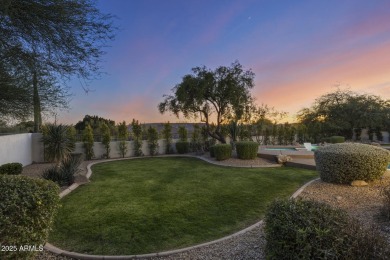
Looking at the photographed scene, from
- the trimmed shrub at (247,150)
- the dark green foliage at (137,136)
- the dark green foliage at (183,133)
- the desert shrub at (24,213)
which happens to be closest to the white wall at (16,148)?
the dark green foliage at (137,136)

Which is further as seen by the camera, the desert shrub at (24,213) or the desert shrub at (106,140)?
the desert shrub at (106,140)

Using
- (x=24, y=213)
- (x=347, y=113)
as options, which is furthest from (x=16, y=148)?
(x=347, y=113)

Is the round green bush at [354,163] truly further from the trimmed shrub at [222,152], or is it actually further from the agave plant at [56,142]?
the agave plant at [56,142]

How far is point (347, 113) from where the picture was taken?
2745cm

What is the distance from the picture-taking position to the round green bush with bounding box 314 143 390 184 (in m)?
6.18

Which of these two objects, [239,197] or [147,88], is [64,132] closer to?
[147,88]

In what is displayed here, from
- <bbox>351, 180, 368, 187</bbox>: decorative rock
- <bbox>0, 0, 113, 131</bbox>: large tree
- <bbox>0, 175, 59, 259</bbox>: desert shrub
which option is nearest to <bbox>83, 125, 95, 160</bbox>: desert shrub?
<bbox>0, 0, 113, 131</bbox>: large tree

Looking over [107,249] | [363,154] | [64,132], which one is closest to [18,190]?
[107,249]

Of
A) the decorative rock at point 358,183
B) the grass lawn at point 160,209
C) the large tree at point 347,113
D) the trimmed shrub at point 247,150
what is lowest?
the grass lawn at point 160,209

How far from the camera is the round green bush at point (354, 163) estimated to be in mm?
6184

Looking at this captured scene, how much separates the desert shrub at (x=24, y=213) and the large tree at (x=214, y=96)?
42.9 ft

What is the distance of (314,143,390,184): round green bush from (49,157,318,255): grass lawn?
1210mm

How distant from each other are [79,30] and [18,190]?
435cm

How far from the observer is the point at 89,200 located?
619cm
